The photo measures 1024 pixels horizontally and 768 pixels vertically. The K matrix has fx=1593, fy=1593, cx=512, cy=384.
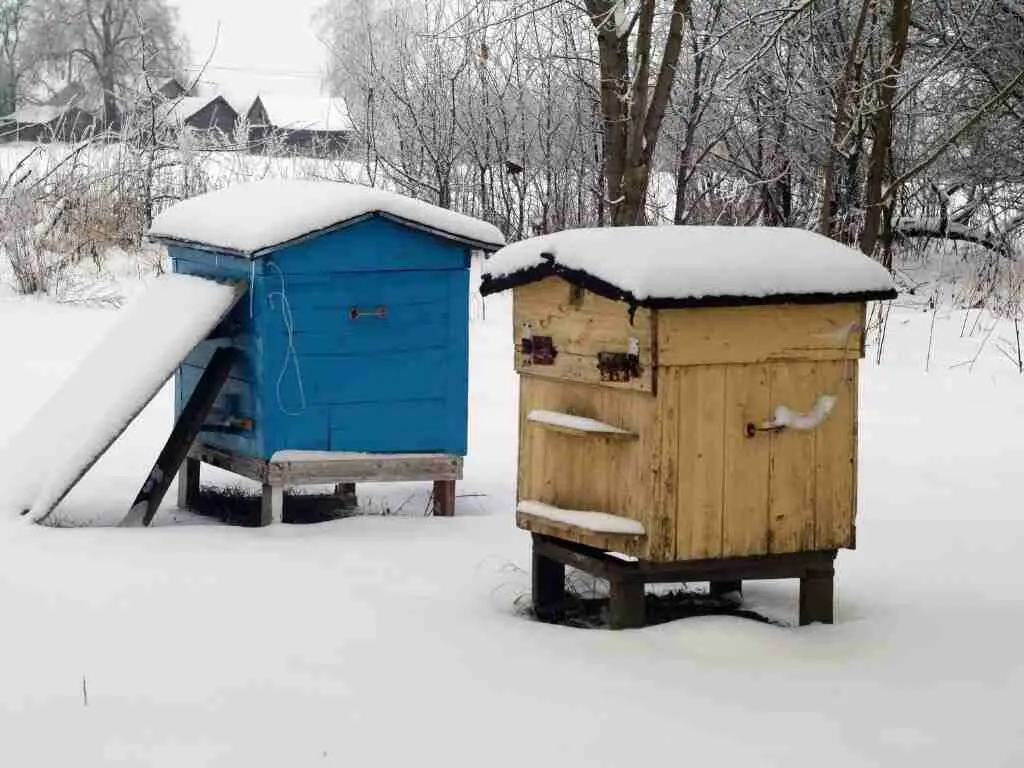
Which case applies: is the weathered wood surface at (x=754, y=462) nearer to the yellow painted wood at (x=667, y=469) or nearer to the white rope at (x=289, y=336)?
the yellow painted wood at (x=667, y=469)

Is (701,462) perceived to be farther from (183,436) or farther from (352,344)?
(183,436)

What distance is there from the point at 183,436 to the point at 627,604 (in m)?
2.74

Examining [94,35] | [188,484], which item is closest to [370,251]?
[188,484]

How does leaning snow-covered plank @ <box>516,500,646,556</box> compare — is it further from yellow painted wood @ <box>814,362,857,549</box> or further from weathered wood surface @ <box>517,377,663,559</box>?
yellow painted wood @ <box>814,362,857,549</box>

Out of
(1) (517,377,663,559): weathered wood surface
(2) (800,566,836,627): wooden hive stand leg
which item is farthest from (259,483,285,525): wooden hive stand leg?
(2) (800,566,836,627): wooden hive stand leg

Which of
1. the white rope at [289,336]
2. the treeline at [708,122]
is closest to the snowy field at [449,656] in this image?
the white rope at [289,336]

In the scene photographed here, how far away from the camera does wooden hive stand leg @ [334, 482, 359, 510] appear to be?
784 cm

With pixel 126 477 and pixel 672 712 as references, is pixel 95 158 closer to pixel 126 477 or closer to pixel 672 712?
pixel 126 477

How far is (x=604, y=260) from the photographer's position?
199 inches

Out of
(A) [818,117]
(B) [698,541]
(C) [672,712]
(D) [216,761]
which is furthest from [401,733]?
(A) [818,117]

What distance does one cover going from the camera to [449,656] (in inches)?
192

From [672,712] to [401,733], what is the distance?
77cm

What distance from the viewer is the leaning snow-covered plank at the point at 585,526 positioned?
16.8ft

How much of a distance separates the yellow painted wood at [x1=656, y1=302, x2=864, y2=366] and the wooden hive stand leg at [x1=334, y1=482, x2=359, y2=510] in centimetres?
314
